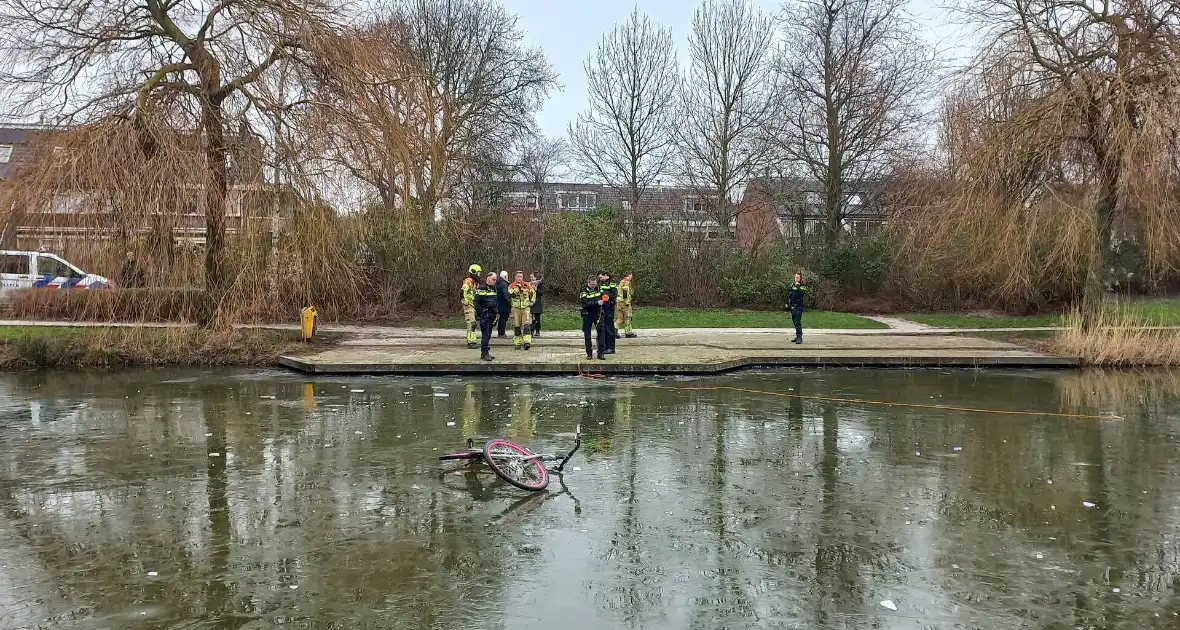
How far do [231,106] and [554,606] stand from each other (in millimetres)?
14184

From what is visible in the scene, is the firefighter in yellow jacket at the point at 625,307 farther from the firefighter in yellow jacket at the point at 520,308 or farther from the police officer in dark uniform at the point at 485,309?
the police officer in dark uniform at the point at 485,309

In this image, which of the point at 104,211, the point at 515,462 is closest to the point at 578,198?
the point at 104,211

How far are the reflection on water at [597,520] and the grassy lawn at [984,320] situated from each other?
13648 mm

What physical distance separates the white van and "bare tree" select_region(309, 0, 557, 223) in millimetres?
5244

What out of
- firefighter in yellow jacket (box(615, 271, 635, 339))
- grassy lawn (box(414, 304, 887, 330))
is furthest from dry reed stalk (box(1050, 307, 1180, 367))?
firefighter in yellow jacket (box(615, 271, 635, 339))

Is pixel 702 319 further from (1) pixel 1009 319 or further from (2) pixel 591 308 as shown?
(2) pixel 591 308

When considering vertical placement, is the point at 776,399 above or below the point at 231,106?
below

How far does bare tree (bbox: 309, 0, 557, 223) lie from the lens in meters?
15.8

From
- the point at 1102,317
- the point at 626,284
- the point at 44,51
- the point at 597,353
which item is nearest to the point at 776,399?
the point at 597,353

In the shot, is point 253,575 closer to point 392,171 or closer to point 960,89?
point 392,171

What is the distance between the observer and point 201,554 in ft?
17.1

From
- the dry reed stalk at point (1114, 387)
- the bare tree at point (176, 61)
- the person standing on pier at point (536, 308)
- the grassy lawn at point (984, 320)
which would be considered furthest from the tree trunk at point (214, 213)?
the grassy lawn at point (984, 320)

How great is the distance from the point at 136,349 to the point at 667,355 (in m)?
10.3

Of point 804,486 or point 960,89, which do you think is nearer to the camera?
point 804,486
